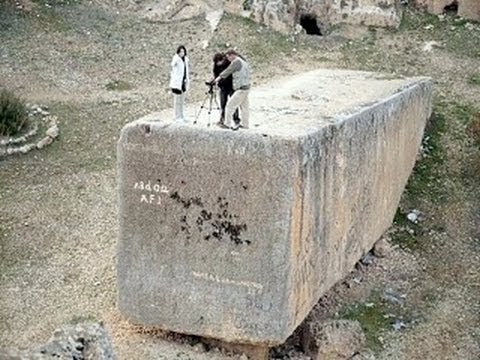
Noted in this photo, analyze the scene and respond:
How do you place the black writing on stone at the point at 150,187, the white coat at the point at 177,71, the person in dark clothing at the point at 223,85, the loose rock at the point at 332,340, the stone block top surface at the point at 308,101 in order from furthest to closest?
the loose rock at the point at 332,340
the white coat at the point at 177,71
the stone block top surface at the point at 308,101
the black writing on stone at the point at 150,187
the person in dark clothing at the point at 223,85

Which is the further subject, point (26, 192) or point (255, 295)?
point (26, 192)

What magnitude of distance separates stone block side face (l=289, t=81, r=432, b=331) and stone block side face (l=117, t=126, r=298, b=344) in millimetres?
288

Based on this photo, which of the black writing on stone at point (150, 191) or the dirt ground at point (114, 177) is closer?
the black writing on stone at point (150, 191)

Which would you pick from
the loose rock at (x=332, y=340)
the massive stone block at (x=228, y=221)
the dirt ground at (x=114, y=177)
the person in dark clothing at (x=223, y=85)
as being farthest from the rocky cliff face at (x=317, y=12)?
the person in dark clothing at (x=223, y=85)

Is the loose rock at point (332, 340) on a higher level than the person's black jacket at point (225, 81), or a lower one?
lower

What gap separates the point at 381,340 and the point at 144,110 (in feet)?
29.2

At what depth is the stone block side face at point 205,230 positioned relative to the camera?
32.1ft

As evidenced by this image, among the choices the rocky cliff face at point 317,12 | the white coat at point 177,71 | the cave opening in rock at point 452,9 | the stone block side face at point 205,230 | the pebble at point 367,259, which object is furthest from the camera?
the cave opening in rock at point 452,9

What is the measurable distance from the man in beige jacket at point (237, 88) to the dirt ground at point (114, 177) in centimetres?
289

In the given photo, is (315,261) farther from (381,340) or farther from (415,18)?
(415,18)

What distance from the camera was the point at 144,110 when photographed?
18.8 meters

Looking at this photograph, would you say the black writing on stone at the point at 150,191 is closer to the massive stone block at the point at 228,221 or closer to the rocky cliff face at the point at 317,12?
the massive stone block at the point at 228,221

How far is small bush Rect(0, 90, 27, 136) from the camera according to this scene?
16578 millimetres

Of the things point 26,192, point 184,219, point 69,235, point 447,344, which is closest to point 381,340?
point 447,344
